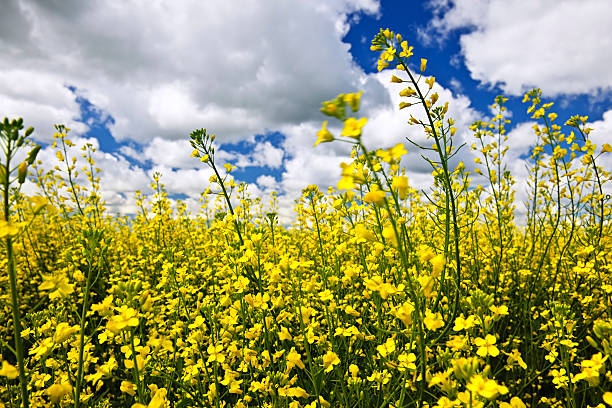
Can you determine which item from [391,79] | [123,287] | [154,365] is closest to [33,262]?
[154,365]

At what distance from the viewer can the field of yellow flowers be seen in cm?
161

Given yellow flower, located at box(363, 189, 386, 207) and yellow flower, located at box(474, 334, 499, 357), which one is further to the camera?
yellow flower, located at box(474, 334, 499, 357)

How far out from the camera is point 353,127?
127cm

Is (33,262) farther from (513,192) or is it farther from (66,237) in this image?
(513,192)

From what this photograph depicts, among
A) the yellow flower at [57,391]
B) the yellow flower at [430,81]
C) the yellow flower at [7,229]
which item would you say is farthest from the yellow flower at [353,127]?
the yellow flower at [57,391]

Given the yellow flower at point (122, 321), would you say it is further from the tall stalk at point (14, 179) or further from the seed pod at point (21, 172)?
the seed pod at point (21, 172)

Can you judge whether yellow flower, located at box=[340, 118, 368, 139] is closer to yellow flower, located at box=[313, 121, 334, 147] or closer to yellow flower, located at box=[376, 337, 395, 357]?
yellow flower, located at box=[313, 121, 334, 147]

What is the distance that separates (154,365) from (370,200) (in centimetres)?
236

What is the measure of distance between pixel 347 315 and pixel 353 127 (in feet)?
8.13

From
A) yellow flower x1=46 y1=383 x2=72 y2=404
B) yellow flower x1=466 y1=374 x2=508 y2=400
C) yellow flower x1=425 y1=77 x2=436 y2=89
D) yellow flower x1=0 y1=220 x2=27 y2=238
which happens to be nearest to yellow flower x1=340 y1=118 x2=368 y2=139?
yellow flower x1=466 y1=374 x2=508 y2=400

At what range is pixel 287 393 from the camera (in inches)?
82.5

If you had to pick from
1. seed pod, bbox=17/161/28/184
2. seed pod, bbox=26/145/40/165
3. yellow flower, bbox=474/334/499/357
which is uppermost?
seed pod, bbox=26/145/40/165

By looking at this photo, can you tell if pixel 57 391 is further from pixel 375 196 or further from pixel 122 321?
pixel 375 196

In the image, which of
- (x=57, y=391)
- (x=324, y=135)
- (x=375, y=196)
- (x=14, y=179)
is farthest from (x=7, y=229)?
(x=375, y=196)
